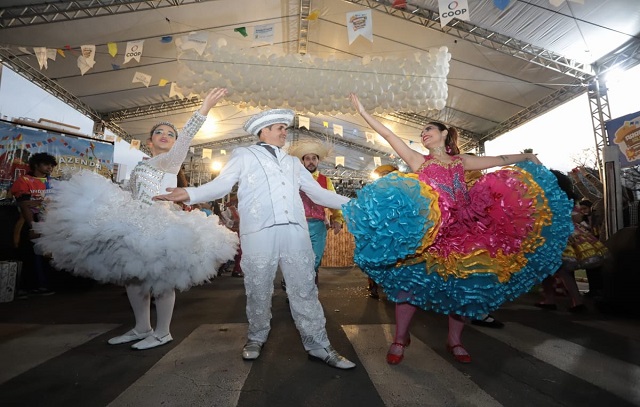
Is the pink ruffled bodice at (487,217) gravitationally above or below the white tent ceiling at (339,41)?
below

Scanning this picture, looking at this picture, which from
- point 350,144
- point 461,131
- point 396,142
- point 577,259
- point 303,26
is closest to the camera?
point 396,142

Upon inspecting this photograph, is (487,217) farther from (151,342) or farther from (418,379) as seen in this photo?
(151,342)

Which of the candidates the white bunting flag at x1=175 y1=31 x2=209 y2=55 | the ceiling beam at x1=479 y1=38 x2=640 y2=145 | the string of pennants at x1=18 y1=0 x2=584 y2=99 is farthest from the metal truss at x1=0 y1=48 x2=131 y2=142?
the ceiling beam at x1=479 y1=38 x2=640 y2=145

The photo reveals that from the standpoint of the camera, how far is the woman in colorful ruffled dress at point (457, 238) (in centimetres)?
179

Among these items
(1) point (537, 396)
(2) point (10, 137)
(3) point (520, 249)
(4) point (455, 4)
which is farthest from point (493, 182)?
(2) point (10, 137)

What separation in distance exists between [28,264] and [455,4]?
7.24m

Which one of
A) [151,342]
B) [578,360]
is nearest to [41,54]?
[151,342]

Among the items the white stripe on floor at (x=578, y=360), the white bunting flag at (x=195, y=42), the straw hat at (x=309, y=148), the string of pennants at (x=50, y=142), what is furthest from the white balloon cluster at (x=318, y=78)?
the string of pennants at (x=50, y=142)

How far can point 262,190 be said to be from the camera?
2.36 m

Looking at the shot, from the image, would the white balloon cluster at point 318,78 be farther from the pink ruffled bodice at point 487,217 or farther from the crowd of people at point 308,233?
the pink ruffled bodice at point 487,217

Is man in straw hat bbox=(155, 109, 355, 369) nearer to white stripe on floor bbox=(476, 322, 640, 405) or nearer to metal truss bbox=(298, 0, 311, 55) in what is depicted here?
white stripe on floor bbox=(476, 322, 640, 405)

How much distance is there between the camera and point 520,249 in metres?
2.09

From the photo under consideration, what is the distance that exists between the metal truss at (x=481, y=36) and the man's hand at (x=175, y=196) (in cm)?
666

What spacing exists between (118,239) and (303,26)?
26.4 ft
